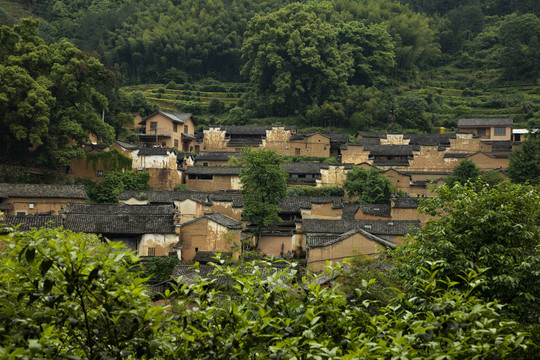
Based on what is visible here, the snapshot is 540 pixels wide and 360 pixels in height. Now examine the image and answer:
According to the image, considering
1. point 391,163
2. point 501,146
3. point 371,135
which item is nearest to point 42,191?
point 391,163

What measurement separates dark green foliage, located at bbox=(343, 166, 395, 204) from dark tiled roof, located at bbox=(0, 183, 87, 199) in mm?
14753

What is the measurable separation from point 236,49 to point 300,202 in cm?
3787

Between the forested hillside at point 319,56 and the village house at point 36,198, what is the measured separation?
14.0 meters

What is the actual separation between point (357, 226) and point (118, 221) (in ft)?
35.2

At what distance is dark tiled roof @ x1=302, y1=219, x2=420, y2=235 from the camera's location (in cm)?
2772

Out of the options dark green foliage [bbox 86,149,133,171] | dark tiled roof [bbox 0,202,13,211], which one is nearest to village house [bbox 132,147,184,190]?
dark green foliage [bbox 86,149,133,171]

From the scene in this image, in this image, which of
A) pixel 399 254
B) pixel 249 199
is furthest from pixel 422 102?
pixel 399 254

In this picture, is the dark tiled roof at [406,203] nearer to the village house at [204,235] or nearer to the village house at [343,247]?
the village house at [343,247]

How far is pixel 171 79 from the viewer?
6475cm

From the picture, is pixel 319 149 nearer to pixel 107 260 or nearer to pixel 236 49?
pixel 236 49

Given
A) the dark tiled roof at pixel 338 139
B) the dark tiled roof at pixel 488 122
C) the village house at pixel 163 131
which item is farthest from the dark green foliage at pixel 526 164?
the village house at pixel 163 131

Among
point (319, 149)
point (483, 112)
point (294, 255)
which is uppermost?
point (483, 112)

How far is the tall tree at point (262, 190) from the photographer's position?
30.1 m

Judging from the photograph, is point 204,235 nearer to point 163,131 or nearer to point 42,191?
point 42,191
